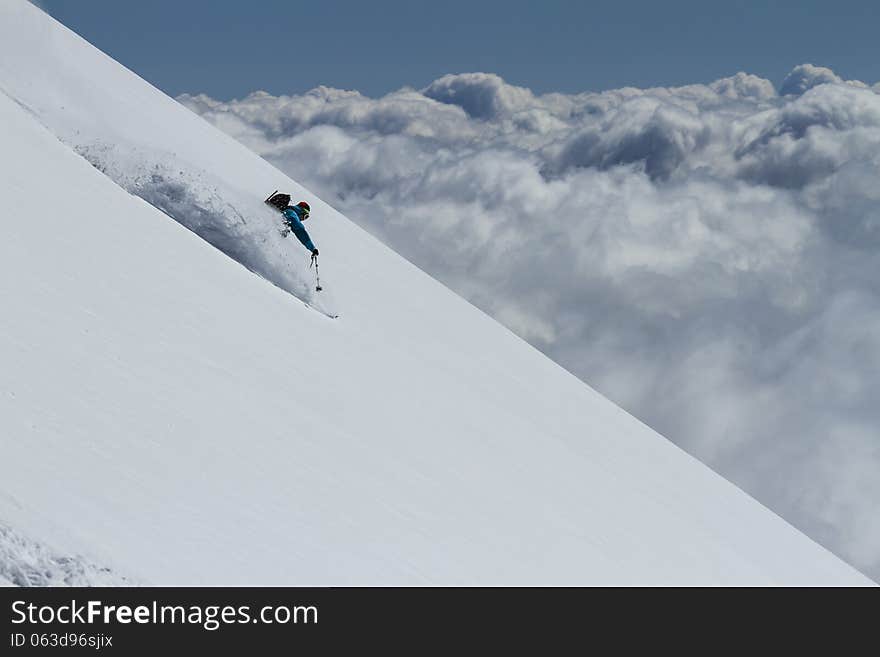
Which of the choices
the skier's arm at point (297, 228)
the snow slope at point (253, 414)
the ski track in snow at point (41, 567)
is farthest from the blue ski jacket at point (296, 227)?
the ski track in snow at point (41, 567)

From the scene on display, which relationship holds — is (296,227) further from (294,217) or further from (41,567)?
(41,567)

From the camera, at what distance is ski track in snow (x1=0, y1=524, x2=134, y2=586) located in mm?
6859

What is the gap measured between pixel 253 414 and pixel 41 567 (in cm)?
533

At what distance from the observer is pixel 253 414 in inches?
482

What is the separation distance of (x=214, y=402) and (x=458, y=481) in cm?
433

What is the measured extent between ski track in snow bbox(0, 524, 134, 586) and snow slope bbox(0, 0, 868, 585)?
22 mm

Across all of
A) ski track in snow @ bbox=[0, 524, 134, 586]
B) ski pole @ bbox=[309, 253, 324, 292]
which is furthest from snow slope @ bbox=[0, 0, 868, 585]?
ski pole @ bbox=[309, 253, 324, 292]

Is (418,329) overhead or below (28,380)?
overhead

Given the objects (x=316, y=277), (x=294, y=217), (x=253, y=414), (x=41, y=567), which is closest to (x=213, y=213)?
(x=294, y=217)

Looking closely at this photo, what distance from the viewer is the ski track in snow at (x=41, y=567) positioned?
6859mm

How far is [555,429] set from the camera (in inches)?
761
